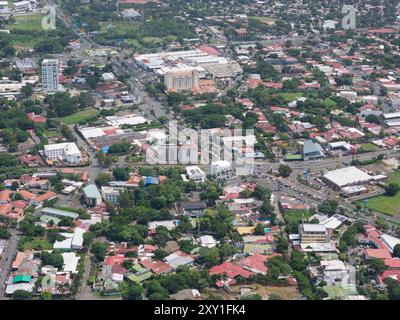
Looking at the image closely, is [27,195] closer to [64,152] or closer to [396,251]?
[64,152]

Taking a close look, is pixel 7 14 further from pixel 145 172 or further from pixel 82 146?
pixel 145 172

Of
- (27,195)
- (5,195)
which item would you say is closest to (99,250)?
(27,195)

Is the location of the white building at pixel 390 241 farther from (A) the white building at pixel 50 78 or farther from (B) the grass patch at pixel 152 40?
(B) the grass patch at pixel 152 40

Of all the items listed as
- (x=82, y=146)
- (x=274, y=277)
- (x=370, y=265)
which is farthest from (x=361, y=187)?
(x=82, y=146)

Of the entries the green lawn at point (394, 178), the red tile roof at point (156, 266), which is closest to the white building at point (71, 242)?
the red tile roof at point (156, 266)

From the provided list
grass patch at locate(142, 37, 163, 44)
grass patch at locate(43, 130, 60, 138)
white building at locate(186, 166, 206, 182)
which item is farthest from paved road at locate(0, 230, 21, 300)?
grass patch at locate(142, 37, 163, 44)

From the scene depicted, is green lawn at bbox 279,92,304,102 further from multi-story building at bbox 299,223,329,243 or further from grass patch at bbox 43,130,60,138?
multi-story building at bbox 299,223,329,243
